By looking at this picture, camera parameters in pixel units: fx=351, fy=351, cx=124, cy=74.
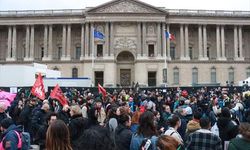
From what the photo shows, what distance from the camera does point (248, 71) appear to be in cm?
7012

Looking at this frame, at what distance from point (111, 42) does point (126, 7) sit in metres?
7.30

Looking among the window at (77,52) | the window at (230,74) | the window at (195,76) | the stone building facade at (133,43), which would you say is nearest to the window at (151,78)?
the stone building facade at (133,43)

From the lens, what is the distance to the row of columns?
66.8 m

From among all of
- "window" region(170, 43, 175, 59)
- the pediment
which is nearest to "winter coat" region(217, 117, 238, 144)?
the pediment

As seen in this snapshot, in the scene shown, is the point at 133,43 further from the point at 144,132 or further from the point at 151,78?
the point at 144,132

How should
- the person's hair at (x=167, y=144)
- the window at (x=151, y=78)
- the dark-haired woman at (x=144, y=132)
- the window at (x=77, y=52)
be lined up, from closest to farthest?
1. the person's hair at (x=167, y=144)
2. the dark-haired woman at (x=144, y=132)
3. the window at (x=151, y=78)
4. the window at (x=77, y=52)

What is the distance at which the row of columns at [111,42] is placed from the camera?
66812 millimetres

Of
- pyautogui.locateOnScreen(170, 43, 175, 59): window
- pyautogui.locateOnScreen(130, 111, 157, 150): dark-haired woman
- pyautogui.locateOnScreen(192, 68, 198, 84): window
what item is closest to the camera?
pyautogui.locateOnScreen(130, 111, 157, 150): dark-haired woman

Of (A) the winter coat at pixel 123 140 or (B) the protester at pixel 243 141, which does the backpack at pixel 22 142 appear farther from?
(B) the protester at pixel 243 141

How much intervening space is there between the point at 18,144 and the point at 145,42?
60429 millimetres

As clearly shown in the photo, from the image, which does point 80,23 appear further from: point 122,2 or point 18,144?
point 18,144

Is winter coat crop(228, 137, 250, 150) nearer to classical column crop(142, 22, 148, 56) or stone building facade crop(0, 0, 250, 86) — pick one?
stone building facade crop(0, 0, 250, 86)

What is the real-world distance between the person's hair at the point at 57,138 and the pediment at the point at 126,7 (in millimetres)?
62729

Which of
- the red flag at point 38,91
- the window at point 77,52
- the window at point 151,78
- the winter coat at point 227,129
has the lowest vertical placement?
the winter coat at point 227,129
